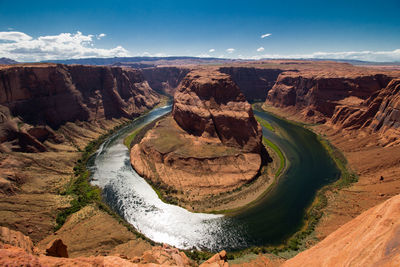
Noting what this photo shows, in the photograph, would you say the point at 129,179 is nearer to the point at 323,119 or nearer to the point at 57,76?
the point at 57,76

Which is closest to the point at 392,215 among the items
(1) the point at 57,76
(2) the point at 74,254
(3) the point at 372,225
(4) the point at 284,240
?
(3) the point at 372,225

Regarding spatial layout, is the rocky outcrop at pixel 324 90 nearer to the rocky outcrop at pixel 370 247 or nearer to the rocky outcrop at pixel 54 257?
the rocky outcrop at pixel 370 247

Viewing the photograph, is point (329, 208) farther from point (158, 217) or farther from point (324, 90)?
point (324, 90)

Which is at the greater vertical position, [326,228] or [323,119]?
[323,119]

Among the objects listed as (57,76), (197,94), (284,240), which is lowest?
(284,240)

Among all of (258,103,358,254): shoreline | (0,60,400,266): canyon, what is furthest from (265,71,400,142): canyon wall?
(258,103,358,254): shoreline

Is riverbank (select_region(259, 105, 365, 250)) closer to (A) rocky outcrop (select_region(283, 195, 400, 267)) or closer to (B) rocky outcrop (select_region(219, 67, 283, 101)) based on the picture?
(A) rocky outcrop (select_region(283, 195, 400, 267))
